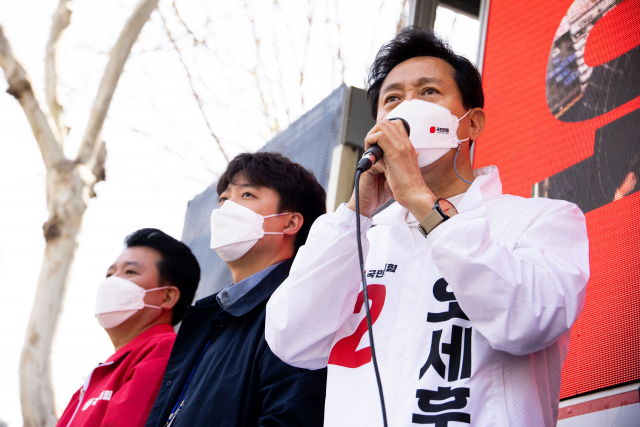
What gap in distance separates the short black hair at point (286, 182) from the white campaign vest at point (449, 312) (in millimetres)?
1088

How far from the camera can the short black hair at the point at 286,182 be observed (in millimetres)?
3174

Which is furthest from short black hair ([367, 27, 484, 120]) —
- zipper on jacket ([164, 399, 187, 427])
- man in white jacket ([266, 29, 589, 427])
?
zipper on jacket ([164, 399, 187, 427])

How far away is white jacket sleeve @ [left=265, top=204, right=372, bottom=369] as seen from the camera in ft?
6.40

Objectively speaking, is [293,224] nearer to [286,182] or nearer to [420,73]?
[286,182]

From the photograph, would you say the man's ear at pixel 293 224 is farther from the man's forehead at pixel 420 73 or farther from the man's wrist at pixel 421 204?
the man's wrist at pixel 421 204

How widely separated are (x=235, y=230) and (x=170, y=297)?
3.47ft

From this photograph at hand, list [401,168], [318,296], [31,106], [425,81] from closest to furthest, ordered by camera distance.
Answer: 1. [401,168]
2. [318,296]
3. [425,81]
4. [31,106]

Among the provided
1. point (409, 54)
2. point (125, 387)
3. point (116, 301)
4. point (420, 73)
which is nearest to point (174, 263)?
point (116, 301)

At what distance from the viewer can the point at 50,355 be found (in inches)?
187

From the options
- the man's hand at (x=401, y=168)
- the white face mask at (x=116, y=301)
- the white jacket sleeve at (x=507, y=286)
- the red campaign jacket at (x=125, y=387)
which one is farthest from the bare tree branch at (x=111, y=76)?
the white jacket sleeve at (x=507, y=286)

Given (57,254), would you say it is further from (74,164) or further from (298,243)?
(298,243)

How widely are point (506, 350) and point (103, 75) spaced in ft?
15.1

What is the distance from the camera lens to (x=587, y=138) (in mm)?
2436

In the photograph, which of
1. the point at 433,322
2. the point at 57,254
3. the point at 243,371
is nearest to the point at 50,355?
the point at 57,254
